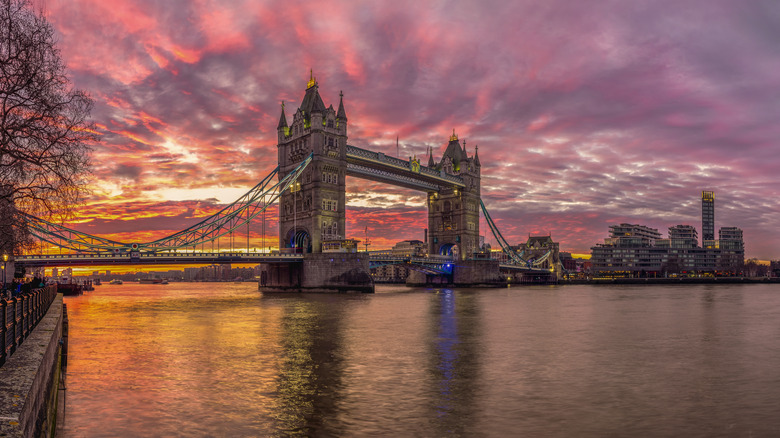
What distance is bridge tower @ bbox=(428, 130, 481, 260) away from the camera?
112688mm

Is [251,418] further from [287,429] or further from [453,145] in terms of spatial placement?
[453,145]

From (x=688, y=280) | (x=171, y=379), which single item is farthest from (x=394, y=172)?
(x=688, y=280)

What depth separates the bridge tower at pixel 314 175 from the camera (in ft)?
258

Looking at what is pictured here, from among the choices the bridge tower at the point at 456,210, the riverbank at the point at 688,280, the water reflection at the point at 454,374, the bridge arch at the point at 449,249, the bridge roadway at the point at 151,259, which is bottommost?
the riverbank at the point at 688,280

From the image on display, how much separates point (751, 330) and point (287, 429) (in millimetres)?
31280

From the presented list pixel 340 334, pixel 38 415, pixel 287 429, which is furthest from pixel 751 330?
pixel 38 415

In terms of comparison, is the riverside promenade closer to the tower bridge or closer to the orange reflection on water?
the orange reflection on water

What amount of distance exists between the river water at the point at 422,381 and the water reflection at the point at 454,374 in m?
0.06

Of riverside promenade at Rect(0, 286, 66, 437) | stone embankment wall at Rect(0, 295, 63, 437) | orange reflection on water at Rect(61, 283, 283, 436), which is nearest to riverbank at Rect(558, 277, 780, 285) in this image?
orange reflection on water at Rect(61, 283, 283, 436)

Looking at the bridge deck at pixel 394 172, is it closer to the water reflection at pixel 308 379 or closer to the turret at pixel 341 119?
the turret at pixel 341 119

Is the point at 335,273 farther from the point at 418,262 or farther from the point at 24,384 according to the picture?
the point at 24,384

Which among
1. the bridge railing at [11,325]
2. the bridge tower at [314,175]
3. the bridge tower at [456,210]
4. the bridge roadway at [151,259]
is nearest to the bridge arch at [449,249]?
the bridge tower at [456,210]

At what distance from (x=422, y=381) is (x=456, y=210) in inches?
3877

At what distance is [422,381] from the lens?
56.1 feet
